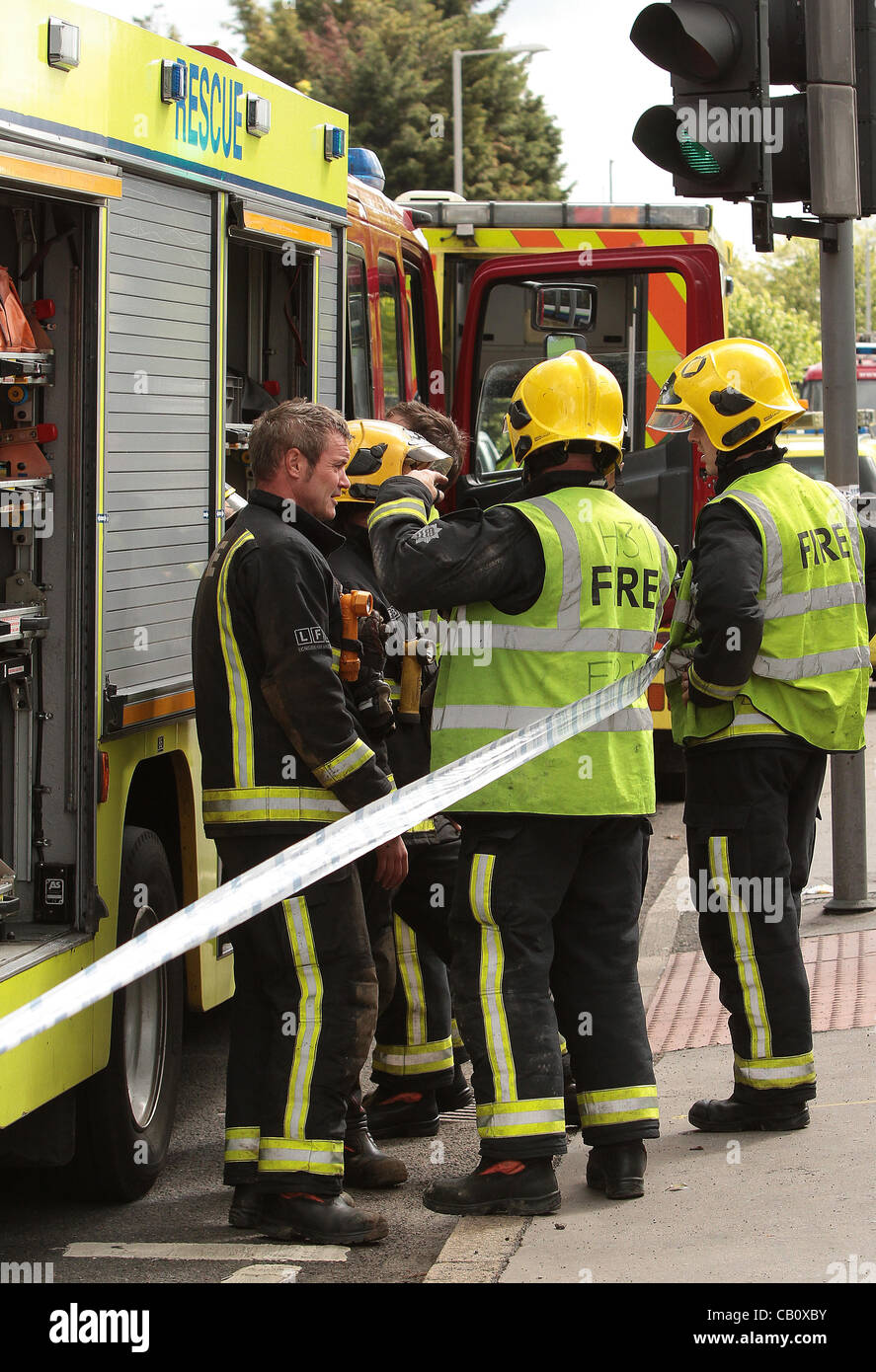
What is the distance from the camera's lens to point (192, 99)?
16.0ft

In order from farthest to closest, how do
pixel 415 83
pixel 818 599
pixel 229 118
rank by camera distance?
1. pixel 415 83
2. pixel 229 118
3. pixel 818 599

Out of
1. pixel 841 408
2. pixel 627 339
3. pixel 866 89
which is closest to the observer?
pixel 866 89

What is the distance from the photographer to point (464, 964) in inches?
178

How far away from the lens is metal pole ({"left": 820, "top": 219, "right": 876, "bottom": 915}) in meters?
7.14

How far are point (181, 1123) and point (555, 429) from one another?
2.47m

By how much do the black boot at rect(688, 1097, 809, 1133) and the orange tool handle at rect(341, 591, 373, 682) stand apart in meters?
1.55

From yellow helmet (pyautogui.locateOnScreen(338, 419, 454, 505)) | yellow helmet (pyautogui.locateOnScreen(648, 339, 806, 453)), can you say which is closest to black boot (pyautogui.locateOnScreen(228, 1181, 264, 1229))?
yellow helmet (pyautogui.locateOnScreen(338, 419, 454, 505))

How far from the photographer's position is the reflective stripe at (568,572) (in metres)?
4.43

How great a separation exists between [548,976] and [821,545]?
4.81 feet

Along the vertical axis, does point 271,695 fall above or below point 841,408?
below

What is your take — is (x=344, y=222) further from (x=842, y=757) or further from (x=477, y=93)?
(x=477, y=93)

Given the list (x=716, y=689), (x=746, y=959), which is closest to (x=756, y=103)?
(x=716, y=689)

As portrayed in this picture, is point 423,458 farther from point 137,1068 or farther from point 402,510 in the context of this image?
point 137,1068

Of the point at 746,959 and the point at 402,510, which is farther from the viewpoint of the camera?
the point at 746,959
